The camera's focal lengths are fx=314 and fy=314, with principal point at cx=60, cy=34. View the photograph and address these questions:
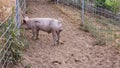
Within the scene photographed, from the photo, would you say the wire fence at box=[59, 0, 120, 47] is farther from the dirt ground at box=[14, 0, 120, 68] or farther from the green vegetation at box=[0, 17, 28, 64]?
the green vegetation at box=[0, 17, 28, 64]

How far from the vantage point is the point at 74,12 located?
9719mm

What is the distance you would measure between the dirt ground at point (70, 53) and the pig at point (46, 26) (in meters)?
0.22

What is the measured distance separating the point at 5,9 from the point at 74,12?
463 cm

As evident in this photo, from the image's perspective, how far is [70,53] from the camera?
6.82 meters

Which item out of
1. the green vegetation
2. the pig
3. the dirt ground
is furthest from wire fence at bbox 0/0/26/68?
the pig

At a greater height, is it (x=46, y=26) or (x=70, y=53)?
(x=46, y=26)

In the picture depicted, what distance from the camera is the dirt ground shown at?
20.2ft

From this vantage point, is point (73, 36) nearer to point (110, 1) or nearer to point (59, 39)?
point (59, 39)

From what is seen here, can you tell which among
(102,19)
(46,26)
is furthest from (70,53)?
(102,19)

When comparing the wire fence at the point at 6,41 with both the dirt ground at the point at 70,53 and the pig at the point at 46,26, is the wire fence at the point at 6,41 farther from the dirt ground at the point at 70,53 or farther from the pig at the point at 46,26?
the pig at the point at 46,26

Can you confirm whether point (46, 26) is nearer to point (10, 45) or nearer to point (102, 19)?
point (10, 45)

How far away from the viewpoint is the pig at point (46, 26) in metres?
7.04

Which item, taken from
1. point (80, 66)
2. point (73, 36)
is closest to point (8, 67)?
point (80, 66)

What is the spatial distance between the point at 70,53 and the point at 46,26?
2.77 ft
